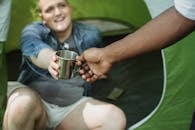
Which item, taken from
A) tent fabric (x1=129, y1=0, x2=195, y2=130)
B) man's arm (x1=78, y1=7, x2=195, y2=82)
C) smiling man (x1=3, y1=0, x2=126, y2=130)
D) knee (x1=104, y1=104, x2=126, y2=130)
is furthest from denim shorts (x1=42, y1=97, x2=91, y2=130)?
man's arm (x1=78, y1=7, x2=195, y2=82)

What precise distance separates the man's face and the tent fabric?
288mm

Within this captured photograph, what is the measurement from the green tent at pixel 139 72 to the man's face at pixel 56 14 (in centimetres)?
21

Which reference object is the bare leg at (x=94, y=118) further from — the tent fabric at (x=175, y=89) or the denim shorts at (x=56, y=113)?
the tent fabric at (x=175, y=89)

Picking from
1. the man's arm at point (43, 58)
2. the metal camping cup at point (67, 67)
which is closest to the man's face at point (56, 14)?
the man's arm at point (43, 58)

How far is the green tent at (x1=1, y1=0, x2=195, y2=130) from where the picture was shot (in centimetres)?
185

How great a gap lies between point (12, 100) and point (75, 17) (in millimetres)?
678

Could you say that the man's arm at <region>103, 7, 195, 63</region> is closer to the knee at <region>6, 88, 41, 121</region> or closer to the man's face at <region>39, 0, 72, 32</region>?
the knee at <region>6, 88, 41, 121</region>

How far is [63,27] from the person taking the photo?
1912 millimetres

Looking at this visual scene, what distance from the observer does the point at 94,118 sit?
172 cm

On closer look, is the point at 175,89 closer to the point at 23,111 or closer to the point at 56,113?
the point at 56,113

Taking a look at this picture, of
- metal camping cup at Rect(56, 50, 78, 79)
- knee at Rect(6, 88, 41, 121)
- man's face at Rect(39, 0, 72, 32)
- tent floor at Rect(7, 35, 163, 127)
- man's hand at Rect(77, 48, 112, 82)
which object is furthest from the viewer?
tent floor at Rect(7, 35, 163, 127)

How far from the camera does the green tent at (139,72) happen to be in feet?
6.06

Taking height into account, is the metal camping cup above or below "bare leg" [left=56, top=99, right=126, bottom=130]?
above

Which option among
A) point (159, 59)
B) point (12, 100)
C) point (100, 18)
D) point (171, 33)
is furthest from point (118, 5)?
point (171, 33)
